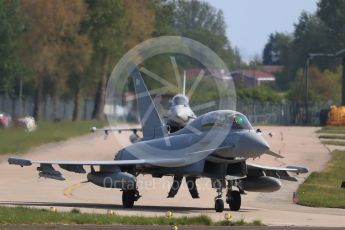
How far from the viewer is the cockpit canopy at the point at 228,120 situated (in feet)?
93.8

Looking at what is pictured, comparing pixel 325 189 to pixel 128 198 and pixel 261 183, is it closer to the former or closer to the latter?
pixel 261 183

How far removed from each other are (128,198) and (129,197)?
5cm

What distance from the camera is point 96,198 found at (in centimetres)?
3291

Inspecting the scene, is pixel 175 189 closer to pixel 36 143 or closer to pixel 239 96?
pixel 36 143

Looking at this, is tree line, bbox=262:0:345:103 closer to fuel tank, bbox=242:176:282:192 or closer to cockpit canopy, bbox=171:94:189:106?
cockpit canopy, bbox=171:94:189:106

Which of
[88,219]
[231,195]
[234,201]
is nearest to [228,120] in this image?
[231,195]

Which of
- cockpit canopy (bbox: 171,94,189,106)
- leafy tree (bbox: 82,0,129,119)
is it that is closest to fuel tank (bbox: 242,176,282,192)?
cockpit canopy (bbox: 171,94,189,106)

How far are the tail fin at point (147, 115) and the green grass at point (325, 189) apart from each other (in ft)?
14.7

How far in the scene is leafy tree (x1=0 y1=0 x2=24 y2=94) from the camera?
252 feet

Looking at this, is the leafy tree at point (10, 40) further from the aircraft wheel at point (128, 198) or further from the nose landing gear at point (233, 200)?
the nose landing gear at point (233, 200)

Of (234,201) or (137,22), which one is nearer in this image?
(234,201)

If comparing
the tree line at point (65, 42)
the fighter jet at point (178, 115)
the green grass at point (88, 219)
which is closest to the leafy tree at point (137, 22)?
the tree line at point (65, 42)

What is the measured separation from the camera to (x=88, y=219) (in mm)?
23672

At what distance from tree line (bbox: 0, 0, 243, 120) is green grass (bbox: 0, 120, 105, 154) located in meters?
13.0
